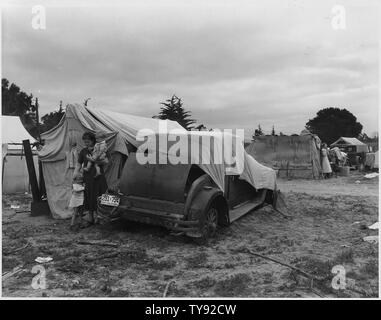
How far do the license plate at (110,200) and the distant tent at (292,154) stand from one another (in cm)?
1560

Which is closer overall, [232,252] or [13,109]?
[232,252]

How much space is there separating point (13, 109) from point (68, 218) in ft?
103

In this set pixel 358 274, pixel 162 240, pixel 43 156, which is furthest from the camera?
pixel 43 156

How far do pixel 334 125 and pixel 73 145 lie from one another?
5713 cm

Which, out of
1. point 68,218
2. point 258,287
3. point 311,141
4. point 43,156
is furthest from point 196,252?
point 311,141

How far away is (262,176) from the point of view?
7.93 metres

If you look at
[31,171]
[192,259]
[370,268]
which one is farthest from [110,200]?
[370,268]

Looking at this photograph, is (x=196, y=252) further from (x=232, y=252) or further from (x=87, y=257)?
(x=87, y=257)

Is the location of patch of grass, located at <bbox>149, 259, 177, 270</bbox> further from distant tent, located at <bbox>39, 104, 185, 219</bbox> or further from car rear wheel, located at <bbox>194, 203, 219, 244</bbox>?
distant tent, located at <bbox>39, 104, 185, 219</bbox>

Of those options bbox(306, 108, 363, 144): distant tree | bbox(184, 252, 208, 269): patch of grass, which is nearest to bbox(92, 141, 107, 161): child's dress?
bbox(184, 252, 208, 269): patch of grass

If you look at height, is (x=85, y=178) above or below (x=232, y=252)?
above

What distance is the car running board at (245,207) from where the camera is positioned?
6887mm

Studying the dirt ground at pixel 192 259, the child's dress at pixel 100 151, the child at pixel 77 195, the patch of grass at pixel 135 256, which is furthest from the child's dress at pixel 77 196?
the patch of grass at pixel 135 256

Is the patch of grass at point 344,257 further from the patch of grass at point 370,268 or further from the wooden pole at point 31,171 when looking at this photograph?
the wooden pole at point 31,171
